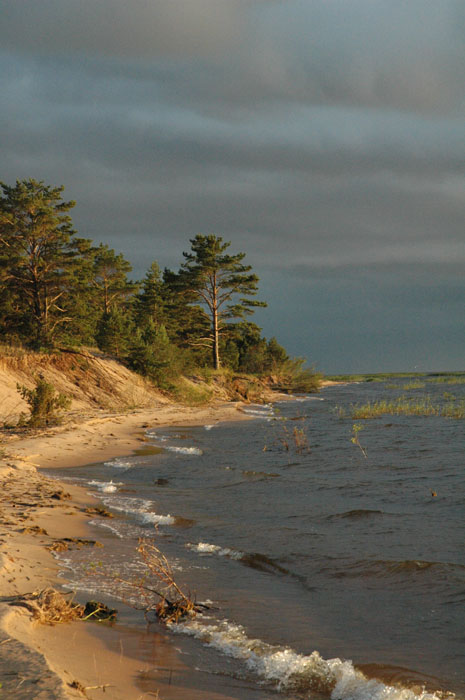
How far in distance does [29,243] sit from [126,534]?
2786 cm

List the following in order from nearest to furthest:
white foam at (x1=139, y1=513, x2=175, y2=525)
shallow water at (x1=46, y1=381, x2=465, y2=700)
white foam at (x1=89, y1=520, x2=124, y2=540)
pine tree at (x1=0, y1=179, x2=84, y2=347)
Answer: shallow water at (x1=46, y1=381, x2=465, y2=700) → white foam at (x1=89, y1=520, x2=124, y2=540) → white foam at (x1=139, y1=513, x2=175, y2=525) → pine tree at (x1=0, y1=179, x2=84, y2=347)

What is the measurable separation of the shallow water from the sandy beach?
0.46 m

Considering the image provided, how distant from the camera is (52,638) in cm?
456

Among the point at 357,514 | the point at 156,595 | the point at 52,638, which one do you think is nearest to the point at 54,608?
the point at 52,638

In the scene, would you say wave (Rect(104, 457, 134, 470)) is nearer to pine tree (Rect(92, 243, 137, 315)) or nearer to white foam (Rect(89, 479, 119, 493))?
white foam (Rect(89, 479, 119, 493))

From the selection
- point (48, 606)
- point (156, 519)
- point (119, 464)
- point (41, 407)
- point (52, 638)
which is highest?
point (41, 407)

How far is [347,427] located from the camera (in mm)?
27031

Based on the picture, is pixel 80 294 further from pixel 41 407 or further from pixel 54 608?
pixel 54 608

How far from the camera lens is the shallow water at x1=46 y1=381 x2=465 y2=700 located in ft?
15.8

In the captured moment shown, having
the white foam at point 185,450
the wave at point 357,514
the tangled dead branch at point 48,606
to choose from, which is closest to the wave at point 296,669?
the tangled dead branch at point 48,606

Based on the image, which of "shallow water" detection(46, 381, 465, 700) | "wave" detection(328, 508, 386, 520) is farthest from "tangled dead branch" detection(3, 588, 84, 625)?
"wave" detection(328, 508, 386, 520)

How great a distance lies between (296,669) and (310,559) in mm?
3321

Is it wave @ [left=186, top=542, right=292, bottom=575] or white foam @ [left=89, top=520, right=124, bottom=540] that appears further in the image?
white foam @ [left=89, top=520, right=124, bottom=540]

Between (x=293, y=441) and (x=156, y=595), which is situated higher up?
(x=156, y=595)
